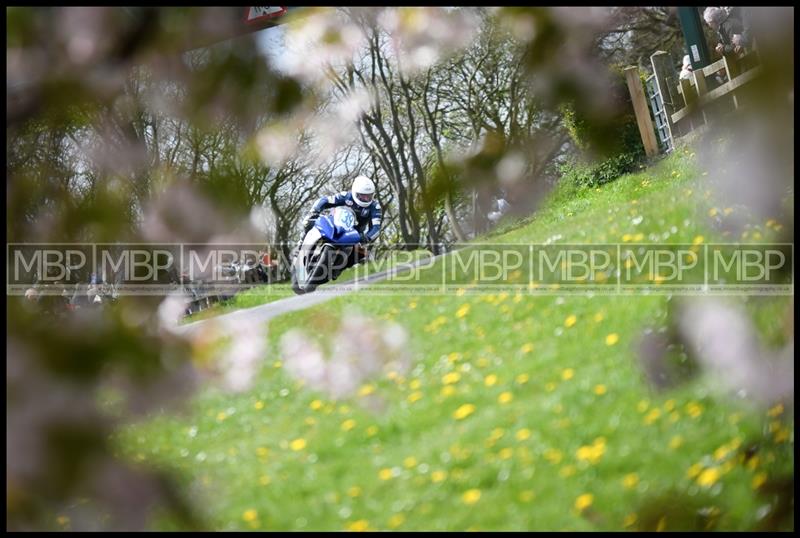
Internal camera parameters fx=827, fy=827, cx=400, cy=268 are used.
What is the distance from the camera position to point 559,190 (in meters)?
0.71

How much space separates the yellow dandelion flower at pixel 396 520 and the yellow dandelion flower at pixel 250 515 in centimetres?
11

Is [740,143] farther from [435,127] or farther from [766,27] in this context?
[435,127]

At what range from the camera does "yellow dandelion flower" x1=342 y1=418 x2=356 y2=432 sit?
676 mm

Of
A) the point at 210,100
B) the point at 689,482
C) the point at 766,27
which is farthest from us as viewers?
the point at 689,482

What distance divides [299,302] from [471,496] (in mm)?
250

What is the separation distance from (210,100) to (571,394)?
1.35 feet

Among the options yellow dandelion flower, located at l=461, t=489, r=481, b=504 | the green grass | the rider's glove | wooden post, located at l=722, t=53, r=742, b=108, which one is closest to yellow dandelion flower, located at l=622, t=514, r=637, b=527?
the green grass

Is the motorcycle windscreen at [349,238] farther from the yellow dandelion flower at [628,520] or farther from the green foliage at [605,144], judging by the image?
the yellow dandelion flower at [628,520]

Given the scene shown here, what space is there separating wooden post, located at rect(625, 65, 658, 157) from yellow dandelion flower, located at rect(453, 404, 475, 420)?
0.27 meters

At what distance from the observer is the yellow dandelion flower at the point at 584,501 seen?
63 centimetres

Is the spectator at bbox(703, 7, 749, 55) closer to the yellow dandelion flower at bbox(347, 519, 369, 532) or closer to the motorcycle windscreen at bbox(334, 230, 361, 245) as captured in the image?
the motorcycle windscreen at bbox(334, 230, 361, 245)

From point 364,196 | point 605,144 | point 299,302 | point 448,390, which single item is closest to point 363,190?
point 364,196

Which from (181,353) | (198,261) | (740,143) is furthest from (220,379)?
(740,143)

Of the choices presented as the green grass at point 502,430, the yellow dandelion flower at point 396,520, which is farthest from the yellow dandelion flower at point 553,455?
the yellow dandelion flower at point 396,520
